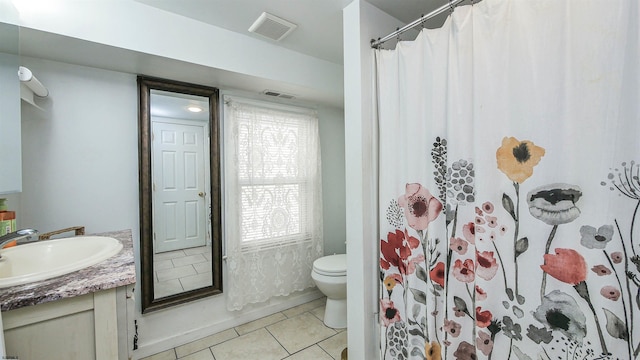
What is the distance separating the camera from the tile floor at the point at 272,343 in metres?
1.80

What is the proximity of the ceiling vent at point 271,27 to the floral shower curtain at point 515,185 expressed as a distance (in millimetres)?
739

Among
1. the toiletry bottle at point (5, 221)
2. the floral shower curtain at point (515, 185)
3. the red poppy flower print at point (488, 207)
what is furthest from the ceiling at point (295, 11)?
the toiletry bottle at point (5, 221)

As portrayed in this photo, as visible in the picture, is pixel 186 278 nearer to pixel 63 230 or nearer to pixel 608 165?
pixel 63 230

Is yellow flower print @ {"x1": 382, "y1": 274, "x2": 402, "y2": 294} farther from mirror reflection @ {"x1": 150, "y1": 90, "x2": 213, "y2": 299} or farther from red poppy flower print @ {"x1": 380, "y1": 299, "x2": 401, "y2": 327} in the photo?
mirror reflection @ {"x1": 150, "y1": 90, "x2": 213, "y2": 299}

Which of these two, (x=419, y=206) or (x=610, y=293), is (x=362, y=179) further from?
(x=610, y=293)

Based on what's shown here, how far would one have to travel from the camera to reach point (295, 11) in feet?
5.02

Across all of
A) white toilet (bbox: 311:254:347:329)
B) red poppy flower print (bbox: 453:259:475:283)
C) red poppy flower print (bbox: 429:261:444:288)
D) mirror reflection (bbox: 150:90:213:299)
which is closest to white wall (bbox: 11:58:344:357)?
mirror reflection (bbox: 150:90:213:299)

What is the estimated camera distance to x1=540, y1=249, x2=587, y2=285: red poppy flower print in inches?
32.0

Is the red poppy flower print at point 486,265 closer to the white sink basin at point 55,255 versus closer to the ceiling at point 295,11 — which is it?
the ceiling at point 295,11

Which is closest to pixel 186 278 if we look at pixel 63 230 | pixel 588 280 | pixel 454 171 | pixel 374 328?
pixel 63 230

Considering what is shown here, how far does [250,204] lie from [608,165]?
2093 millimetres

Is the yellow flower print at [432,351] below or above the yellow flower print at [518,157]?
below

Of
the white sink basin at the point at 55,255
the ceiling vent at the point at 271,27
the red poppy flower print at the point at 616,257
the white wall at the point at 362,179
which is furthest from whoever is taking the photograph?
the ceiling vent at the point at 271,27

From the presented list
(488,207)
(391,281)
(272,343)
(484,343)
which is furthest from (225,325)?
(488,207)
